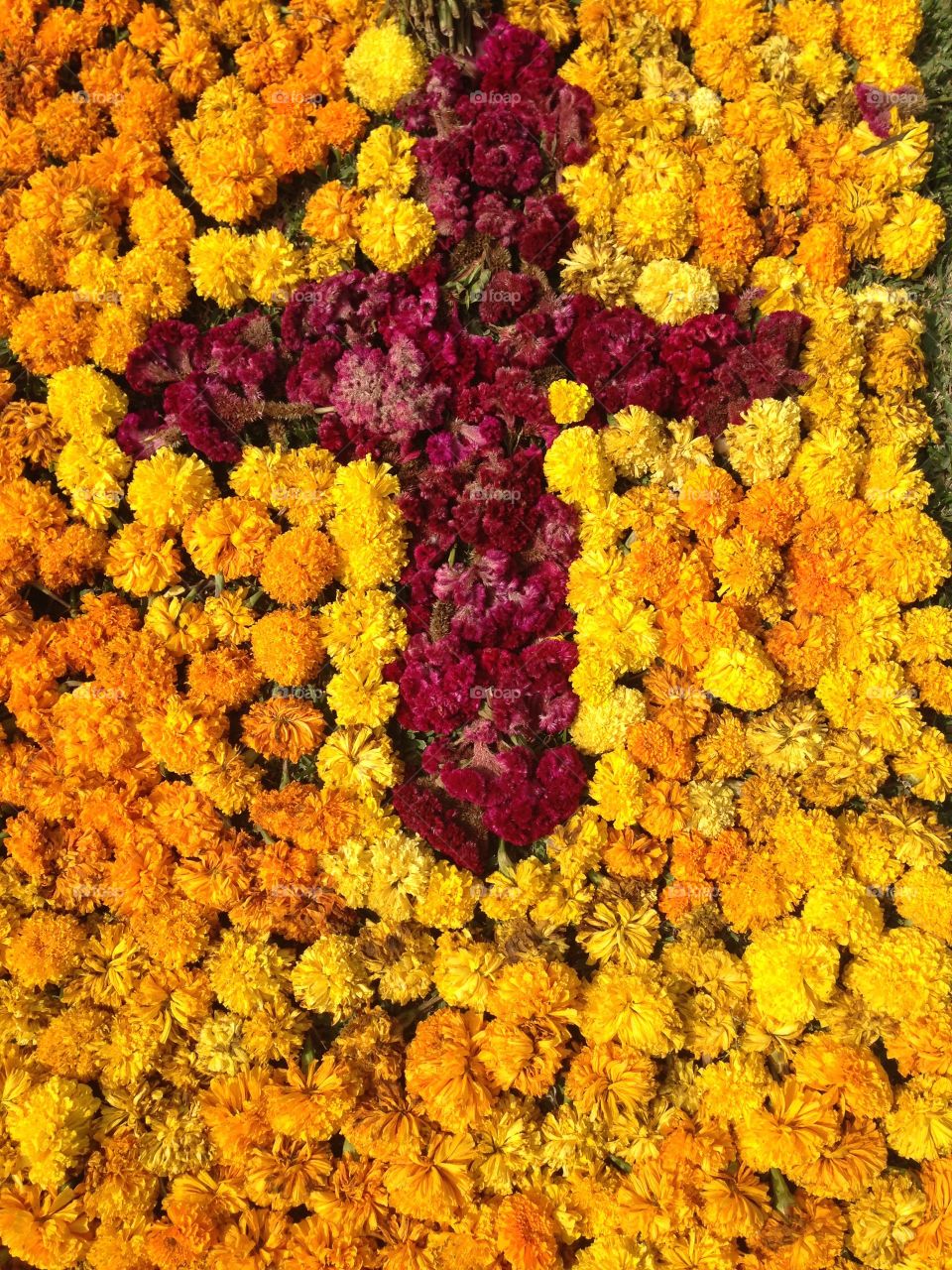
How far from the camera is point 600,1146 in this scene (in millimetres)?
2082

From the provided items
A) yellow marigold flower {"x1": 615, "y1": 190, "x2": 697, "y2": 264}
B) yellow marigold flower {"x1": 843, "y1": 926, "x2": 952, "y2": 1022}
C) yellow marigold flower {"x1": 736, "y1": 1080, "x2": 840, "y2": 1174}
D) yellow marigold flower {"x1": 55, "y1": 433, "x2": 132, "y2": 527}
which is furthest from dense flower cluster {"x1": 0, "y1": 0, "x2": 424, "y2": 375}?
yellow marigold flower {"x1": 736, "y1": 1080, "x2": 840, "y2": 1174}

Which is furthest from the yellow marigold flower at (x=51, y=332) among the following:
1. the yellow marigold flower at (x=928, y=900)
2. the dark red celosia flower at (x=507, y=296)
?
the yellow marigold flower at (x=928, y=900)

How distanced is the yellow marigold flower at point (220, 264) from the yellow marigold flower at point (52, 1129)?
6.37ft

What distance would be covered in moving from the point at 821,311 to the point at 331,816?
1.79 m

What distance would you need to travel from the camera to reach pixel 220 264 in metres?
2.34

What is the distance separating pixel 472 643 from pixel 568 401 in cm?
65

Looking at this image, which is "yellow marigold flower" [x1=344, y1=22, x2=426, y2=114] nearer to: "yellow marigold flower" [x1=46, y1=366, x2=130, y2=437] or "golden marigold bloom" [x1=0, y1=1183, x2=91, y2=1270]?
"yellow marigold flower" [x1=46, y1=366, x2=130, y2=437]

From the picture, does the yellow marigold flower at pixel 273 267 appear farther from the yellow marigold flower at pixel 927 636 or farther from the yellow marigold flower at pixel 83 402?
the yellow marigold flower at pixel 927 636

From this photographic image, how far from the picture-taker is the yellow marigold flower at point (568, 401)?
2.29m

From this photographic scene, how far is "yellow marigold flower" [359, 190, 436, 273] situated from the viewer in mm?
2357

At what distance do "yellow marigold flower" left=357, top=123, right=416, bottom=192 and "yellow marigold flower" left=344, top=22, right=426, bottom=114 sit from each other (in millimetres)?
102

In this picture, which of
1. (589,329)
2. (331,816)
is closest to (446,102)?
(589,329)

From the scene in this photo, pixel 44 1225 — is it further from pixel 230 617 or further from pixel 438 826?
pixel 230 617

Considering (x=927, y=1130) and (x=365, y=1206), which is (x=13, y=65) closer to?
(x=365, y=1206)
